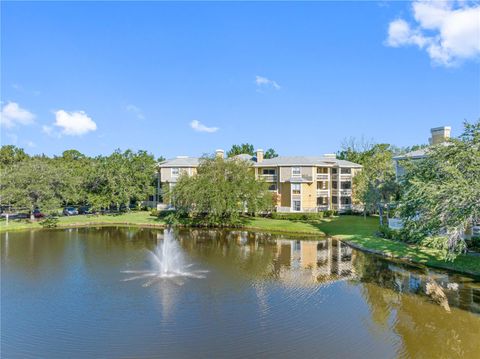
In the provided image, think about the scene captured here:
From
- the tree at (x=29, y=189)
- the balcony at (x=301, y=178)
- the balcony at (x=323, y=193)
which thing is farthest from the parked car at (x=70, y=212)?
the balcony at (x=323, y=193)

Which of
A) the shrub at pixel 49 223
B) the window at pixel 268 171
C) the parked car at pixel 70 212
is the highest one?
the window at pixel 268 171

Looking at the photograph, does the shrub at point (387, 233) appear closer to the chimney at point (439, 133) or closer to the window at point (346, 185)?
the chimney at point (439, 133)

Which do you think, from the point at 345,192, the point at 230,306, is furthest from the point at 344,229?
the point at 230,306

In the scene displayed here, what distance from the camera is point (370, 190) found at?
128ft

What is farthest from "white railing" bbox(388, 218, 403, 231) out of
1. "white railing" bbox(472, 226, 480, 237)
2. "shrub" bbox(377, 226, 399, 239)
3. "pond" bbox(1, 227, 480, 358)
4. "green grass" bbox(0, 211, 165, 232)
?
"green grass" bbox(0, 211, 165, 232)

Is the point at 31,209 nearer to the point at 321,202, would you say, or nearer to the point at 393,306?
the point at 321,202

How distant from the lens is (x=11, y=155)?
7588cm

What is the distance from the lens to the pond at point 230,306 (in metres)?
13.5

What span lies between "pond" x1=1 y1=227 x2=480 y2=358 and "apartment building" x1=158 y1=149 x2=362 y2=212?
2278 centimetres

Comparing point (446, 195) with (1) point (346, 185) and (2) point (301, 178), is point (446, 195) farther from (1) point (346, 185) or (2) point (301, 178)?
(1) point (346, 185)

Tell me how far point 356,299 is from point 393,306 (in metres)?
1.73

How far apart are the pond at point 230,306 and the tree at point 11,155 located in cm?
5347

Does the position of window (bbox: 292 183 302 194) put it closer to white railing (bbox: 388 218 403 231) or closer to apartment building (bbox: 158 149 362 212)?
apartment building (bbox: 158 149 362 212)

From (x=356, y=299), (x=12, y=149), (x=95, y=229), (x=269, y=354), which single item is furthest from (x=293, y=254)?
(x=12, y=149)
